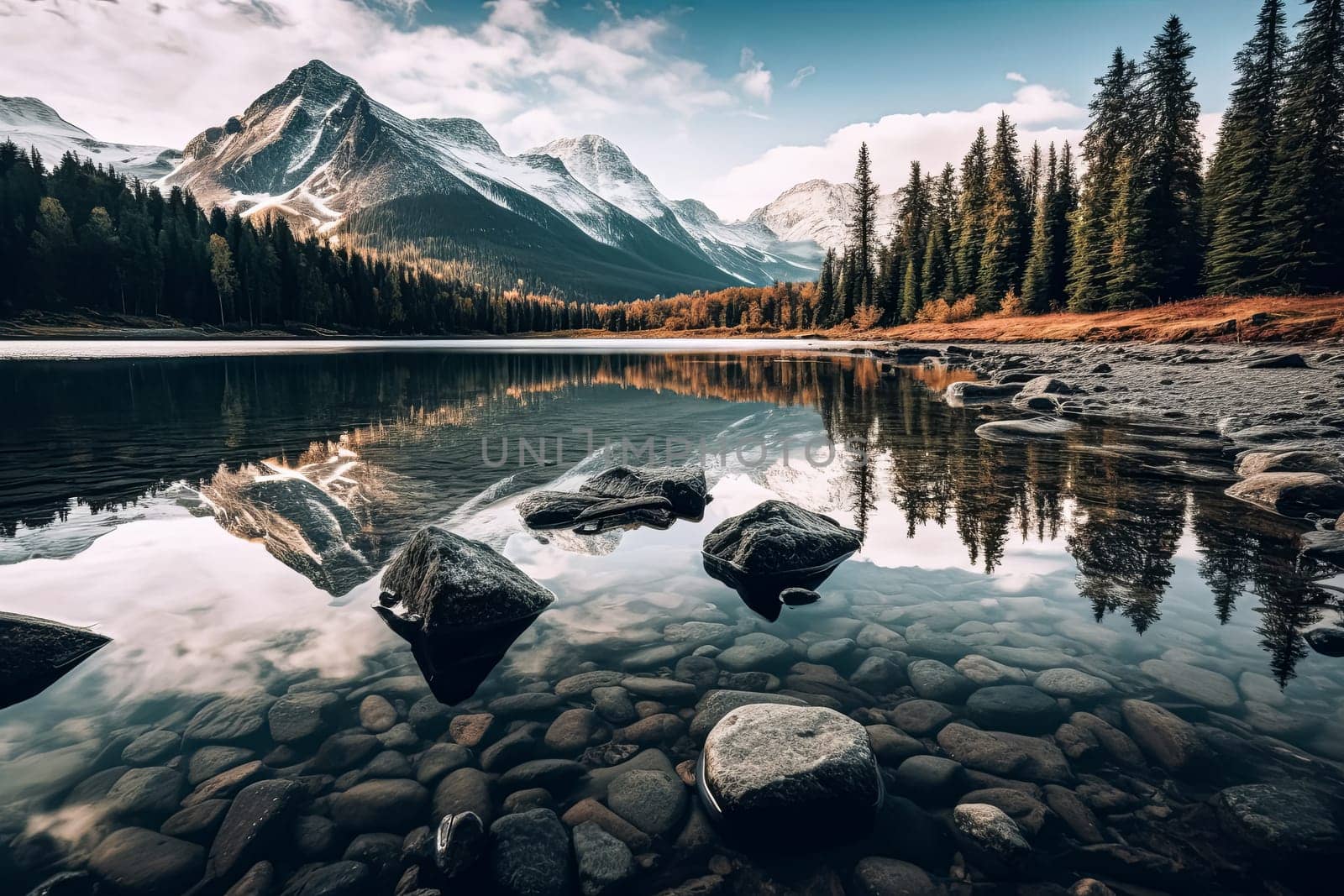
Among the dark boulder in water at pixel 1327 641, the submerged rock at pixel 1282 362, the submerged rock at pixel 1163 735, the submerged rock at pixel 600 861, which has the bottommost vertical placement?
the submerged rock at pixel 600 861

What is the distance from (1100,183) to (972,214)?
18423 millimetres

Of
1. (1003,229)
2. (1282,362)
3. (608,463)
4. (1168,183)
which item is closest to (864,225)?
(1003,229)

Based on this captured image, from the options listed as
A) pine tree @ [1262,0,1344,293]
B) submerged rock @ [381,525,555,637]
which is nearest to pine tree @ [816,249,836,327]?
pine tree @ [1262,0,1344,293]

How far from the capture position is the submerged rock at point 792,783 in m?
3.60

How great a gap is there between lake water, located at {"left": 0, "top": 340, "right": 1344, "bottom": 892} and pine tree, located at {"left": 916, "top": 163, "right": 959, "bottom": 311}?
224ft

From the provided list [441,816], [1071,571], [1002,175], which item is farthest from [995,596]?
[1002,175]

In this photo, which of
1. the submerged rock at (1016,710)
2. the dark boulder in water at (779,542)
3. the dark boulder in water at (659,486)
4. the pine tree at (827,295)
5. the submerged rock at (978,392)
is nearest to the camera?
the submerged rock at (1016,710)

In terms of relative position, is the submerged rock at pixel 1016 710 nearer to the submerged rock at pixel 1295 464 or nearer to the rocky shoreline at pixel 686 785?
the rocky shoreline at pixel 686 785

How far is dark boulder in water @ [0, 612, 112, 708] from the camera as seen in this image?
16.9 feet

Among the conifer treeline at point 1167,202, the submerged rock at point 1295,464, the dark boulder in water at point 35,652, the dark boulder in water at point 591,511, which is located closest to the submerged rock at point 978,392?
the submerged rock at point 1295,464

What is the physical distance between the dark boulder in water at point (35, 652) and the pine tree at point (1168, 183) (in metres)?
64.8

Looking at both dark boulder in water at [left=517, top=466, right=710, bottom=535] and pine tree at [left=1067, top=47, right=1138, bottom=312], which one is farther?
pine tree at [left=1067, top=47, right=1138, bottom=312]

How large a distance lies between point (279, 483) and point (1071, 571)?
14.3 meters

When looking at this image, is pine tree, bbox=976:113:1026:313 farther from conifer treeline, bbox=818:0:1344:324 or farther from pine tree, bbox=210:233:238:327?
pine tree, bbox=210:233:238:327
